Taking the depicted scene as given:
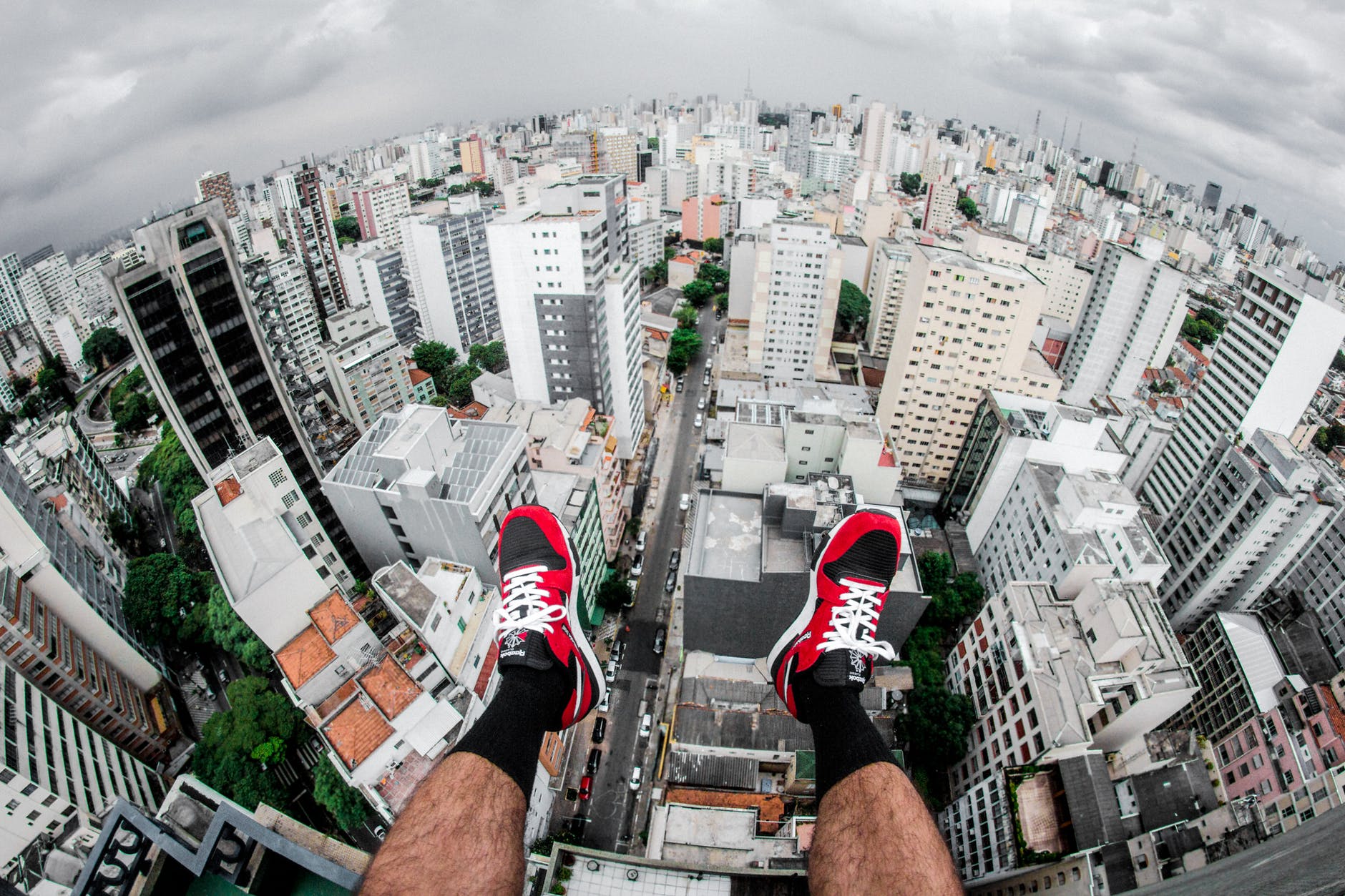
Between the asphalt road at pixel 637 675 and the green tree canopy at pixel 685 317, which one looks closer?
the asphalt road at pixel 637 675

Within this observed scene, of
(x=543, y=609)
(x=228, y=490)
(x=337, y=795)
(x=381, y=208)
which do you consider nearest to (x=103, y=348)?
(x=381, y=208)

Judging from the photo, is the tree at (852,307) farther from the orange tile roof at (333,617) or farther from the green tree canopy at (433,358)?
the orange tile roof at (333,617)

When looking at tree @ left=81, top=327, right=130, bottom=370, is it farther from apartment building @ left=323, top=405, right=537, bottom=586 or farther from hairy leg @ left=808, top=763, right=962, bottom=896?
hairy leg @ left=808, top=763, right=962, bottom=896

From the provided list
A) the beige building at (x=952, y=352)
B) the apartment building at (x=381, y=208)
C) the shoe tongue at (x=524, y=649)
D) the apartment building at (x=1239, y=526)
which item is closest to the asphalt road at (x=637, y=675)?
the beige building at (x=952, y=352)

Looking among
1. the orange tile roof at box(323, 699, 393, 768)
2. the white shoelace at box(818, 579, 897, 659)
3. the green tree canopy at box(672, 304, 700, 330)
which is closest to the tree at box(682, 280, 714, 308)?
the green tree canopy at box(672, 304, 700, 330)

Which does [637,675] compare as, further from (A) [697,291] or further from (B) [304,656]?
(A) [697,291]
